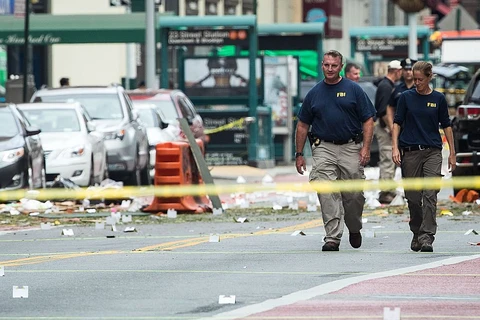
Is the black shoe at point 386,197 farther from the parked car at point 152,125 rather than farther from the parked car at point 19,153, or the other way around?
the parked car at point 152,125

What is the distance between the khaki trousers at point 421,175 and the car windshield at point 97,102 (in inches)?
493

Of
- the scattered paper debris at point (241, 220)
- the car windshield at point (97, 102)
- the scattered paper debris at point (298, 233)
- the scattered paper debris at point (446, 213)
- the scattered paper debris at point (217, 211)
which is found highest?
the car windshield at point (97, 102)

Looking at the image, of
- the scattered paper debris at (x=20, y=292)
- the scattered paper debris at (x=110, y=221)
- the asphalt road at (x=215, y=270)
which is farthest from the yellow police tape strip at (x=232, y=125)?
the scattered paper debris at (x=20, y=292)

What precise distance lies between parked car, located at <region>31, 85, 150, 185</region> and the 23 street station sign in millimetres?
7643

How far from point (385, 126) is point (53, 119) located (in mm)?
5692

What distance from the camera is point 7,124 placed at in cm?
2195

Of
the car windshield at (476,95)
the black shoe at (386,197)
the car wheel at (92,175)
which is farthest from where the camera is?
the car wheel at (92,175)

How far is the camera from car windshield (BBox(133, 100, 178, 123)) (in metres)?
29.4

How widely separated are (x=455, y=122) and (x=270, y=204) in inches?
114

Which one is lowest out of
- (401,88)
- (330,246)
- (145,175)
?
(145,175)

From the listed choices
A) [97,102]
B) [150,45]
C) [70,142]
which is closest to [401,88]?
[70,142]

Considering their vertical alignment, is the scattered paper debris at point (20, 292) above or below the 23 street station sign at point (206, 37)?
below

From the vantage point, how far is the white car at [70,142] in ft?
76.3

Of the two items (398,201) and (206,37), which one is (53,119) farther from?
(206,37)
